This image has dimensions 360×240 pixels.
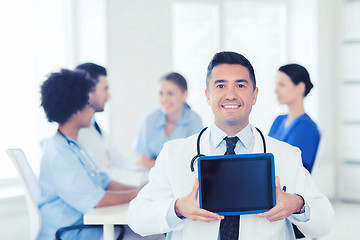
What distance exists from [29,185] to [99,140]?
0.84 m

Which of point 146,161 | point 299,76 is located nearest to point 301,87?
point 299,76

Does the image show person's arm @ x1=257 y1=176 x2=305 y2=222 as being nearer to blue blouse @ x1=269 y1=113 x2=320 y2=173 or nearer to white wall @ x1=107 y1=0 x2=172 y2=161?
blue blouse @ x1=269 y1=113 x2=320 y2=173

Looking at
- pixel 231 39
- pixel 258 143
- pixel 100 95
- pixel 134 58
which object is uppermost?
pixel 231 39

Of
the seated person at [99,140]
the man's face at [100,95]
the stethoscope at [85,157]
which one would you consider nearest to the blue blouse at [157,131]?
the seated person at [99,140]

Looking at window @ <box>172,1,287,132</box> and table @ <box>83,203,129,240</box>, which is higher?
window @ <box>172,1,287,132</box>

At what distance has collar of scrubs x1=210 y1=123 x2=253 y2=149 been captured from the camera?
1706 millimetres

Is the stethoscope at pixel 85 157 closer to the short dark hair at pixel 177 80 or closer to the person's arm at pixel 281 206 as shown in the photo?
the person's arm at pixel 281 206

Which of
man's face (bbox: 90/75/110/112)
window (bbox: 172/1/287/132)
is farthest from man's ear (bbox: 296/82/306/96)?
window (bbox: 172/1/287/132)

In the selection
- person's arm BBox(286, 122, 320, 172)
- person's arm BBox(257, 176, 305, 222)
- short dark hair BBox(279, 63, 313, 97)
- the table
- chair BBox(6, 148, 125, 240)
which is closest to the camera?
person's arm BBox(257, 176, 305, 222)

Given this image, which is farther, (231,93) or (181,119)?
(181,119)

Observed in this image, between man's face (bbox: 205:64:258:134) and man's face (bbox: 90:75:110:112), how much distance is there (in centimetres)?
169

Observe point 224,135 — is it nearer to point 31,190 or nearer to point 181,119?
point 31,190

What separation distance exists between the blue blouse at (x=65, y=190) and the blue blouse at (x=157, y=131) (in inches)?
47.0

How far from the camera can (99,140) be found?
312 centimetres
